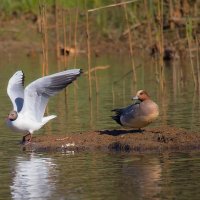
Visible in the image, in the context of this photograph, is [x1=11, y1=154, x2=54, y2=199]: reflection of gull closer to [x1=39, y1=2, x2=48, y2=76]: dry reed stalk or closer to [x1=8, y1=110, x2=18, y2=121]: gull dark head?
[x1=8, y1=110, x2=18, y2=121]: gull dark head

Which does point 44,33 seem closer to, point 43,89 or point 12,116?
point 43,89

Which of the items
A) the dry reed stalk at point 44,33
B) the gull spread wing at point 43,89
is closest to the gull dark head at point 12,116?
the gull spread wing at point 43,89

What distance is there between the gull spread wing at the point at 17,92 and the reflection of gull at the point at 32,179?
5.25ft

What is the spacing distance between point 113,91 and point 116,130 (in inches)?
275

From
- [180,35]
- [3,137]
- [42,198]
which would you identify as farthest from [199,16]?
[42,198]

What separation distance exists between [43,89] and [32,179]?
3.07m

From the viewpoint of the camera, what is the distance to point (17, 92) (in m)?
15.5

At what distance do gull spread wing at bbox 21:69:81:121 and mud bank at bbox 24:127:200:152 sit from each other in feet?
Result: 1.75

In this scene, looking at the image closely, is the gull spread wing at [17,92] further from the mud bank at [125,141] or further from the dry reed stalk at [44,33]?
the dry reed stalk at [44,33]

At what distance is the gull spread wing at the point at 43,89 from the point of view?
Answer: 1474 centimetres

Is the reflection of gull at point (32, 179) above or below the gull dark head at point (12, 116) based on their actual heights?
below

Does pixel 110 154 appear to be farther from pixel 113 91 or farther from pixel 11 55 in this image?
pixel 11 55

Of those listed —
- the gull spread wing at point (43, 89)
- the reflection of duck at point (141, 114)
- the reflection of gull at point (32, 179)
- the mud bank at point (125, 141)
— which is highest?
the gull spread wing at point (43, 89)

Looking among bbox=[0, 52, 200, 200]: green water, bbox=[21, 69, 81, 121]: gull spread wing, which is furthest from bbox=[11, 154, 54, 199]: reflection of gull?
bbox=[21, 69, 81, 121]: gull spread wing
